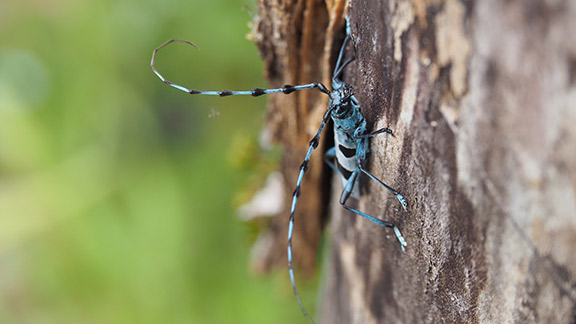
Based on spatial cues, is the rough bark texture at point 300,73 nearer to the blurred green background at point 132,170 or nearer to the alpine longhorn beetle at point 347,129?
the alpine longhorn beetle at point 347,129

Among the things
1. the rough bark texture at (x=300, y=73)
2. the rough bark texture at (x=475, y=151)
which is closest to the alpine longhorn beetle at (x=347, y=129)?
the rough bark texture at (x=475, y=151)

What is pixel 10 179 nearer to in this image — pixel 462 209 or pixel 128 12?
pixel 128 12

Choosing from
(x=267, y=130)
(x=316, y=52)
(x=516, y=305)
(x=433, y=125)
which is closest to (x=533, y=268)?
(x=516, y=305)

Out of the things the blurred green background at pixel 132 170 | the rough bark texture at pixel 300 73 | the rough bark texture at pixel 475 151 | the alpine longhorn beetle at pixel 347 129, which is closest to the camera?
the rough bark texture at pixel 475 151

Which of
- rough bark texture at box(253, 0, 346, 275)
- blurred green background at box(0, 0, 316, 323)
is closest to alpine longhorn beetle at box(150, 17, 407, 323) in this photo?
rough bark texture at box(253, 0, 346, 275)

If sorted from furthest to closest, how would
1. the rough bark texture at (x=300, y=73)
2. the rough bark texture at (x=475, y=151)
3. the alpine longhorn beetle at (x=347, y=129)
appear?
the rough bark texture at (x=300, y=73), the alpine longhorn beetle at (x=347, y=129), the rough bark texture at (x=475, y=151)

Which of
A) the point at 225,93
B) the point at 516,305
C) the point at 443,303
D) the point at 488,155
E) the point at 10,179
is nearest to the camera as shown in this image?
the point at 488,155
